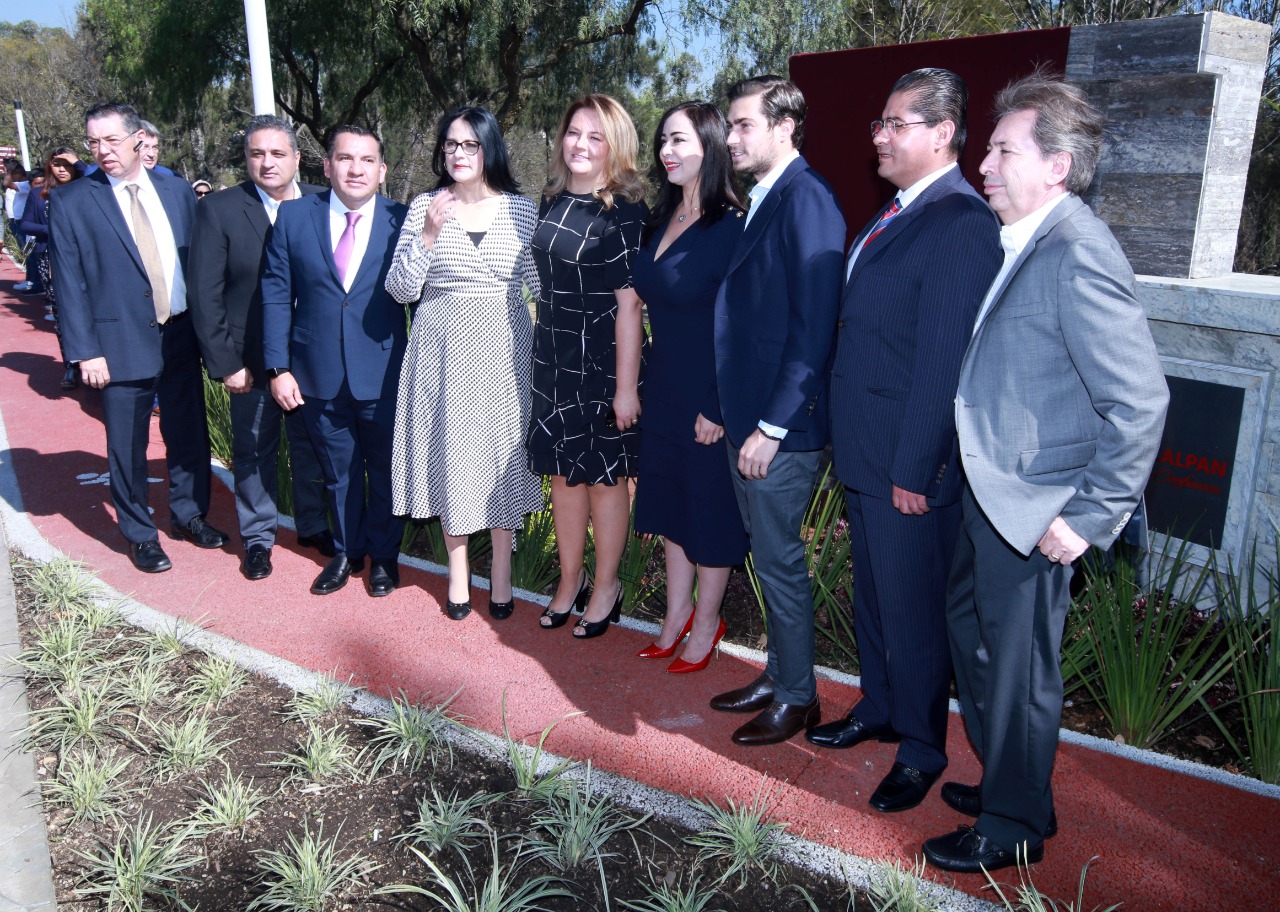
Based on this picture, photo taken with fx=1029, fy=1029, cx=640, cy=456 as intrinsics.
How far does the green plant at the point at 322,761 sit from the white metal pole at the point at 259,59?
584cm

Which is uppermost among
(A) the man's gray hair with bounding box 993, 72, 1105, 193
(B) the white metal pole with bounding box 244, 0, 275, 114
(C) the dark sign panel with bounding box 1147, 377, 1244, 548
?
(B) the white metal pole with bounding box 244, 0, 275, 114

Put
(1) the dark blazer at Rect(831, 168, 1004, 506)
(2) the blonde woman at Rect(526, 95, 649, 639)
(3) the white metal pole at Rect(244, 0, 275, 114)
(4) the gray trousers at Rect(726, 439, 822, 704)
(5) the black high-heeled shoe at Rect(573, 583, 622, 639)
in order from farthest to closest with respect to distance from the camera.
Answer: (3) the white metal pole at Rect(244, 0, 275, 114) < (5) the black high-heeled shoe at Rect(573, 583, 622, 639) < (2) the blonde woman at Rect(526, 95, 649, 639) < (4) the gray trousers at Rect(726, 439, 822, 704) < (1) the dark blazer at Rect(831, 168, 1004, 506)

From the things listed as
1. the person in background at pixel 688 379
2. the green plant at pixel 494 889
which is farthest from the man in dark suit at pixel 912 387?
the green plant at pixel 494 889

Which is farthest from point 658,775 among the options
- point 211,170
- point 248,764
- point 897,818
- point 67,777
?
point 211,170

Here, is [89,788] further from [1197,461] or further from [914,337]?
[1197,461]

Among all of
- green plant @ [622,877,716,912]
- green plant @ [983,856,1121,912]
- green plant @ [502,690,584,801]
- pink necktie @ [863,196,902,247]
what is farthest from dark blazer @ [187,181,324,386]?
green plant @ [983,856,1121,912]

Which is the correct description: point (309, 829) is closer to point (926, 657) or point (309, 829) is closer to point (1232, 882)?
point (926, 657)

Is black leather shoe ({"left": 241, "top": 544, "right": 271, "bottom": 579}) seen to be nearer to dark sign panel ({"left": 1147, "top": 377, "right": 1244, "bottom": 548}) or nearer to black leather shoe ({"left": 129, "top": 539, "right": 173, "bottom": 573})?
black leather shoe ({"left": 129, "top": 539, "right": 173, "bottom": 573})

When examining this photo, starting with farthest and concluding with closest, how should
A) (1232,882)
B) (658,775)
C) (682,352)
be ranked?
(682,352) → (658,775) → (1232,882)

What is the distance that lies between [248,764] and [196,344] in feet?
9.25

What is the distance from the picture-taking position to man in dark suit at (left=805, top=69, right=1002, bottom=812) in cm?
279

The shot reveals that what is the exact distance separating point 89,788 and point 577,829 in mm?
1607

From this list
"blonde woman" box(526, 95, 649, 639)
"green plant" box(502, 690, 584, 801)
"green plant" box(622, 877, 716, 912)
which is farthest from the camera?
"blonde woman" box(526, 95, 649, 639)

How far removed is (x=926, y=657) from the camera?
3.21m
